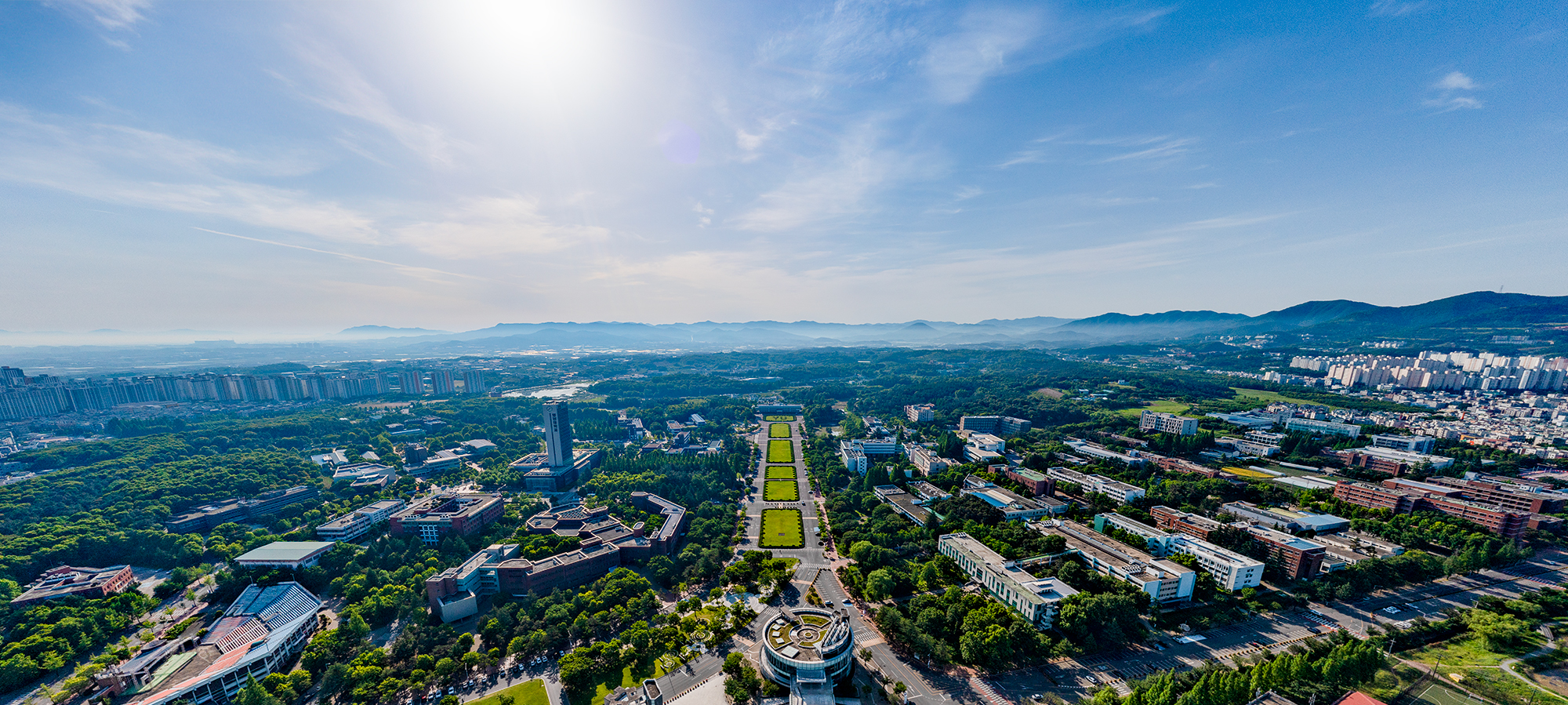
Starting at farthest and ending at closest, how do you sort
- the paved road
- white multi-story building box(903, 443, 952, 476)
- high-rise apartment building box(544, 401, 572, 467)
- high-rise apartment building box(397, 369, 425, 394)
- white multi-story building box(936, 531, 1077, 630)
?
high-rise apartment building box(397, 369, 425, 394) < white multi-story building box(903, 443, 952, 476) < high-rise apartment building box(544, 401, 572, 467) < white multi-story building box(936, 531, 1077, 630) < the paved road

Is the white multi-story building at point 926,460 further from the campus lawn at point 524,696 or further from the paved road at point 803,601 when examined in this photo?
the campus lawn at point 524,696

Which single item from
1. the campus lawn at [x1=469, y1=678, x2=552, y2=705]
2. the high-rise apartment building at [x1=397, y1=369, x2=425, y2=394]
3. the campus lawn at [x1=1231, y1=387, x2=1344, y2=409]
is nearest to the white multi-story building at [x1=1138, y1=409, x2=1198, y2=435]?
the campus lawn at [x1=1231, y1=387, x2=1344, y2=409]

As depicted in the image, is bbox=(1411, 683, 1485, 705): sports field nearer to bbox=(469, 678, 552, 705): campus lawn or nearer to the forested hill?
bbox=(469, 678, 552, 705): campus lawn

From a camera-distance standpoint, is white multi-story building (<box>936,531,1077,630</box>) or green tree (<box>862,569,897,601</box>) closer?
white multi-story building (<box>936,531,1077,630</box>)

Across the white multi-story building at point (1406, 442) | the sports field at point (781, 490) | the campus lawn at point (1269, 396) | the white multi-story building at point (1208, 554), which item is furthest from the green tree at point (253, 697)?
the campus lawn at point (1269, 396)

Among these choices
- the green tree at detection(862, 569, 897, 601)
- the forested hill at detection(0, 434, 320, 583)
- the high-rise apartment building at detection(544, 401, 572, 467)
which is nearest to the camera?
the green tree at detection(862, 569, 897, 601)

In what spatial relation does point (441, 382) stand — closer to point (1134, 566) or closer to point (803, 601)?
point (803, 601)
